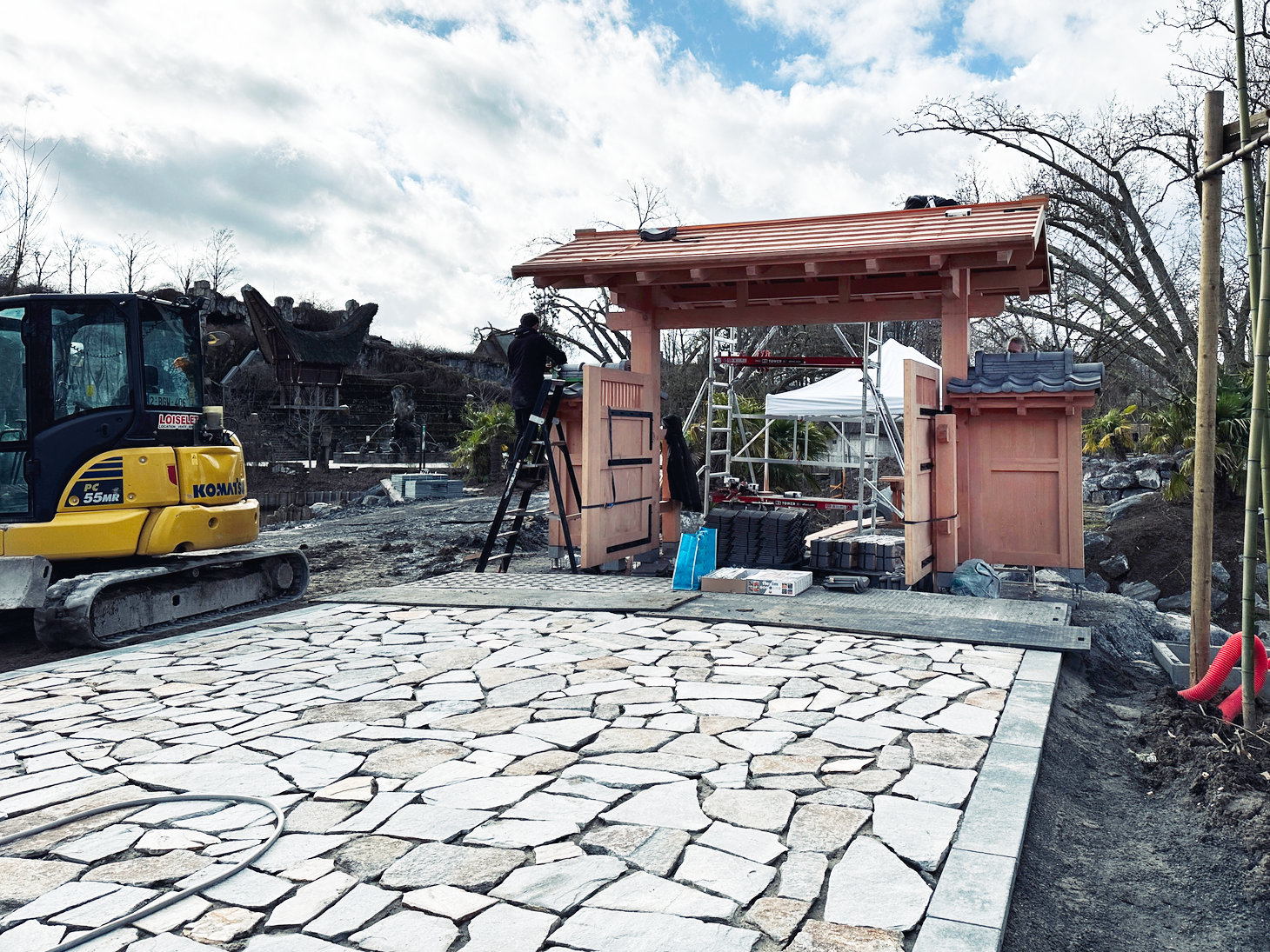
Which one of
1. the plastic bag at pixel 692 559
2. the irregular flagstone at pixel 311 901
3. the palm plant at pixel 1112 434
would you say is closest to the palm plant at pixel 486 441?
the plastic bag at pixel 692 559

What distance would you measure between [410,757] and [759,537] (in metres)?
5.65

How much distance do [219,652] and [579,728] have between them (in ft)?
11.4

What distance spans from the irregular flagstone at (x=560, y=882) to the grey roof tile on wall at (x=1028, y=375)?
715cm

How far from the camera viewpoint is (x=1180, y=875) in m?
3.35

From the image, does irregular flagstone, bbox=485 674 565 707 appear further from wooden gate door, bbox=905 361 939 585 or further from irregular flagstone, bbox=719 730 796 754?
wooden gate door, bbox=905 361 939 585

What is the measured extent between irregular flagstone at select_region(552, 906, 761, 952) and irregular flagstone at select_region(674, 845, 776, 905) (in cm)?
21

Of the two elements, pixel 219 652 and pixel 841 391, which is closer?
pixel 219 652

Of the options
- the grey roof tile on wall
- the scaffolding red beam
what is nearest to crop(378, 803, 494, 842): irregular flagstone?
the grey roof tile on wall

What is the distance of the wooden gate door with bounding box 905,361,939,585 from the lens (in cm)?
801

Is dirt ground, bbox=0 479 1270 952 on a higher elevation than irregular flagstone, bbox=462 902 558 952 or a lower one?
lower

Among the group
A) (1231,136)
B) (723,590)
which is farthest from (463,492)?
(1231,136)

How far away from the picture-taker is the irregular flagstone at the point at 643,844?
10.4 ft

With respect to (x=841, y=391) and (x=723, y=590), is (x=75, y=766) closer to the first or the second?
(x=723, y=590)

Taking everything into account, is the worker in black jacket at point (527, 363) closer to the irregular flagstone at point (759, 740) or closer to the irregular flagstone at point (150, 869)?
the irregular flagstone at point (759, 740)
